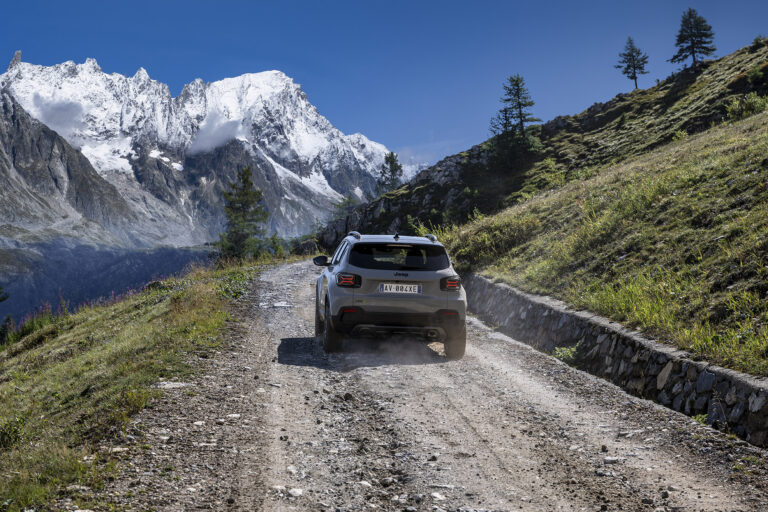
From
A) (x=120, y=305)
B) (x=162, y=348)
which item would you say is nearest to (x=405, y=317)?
(x=162, y=348)

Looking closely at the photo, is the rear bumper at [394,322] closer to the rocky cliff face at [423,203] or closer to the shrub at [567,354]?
the shrub at [567,354]

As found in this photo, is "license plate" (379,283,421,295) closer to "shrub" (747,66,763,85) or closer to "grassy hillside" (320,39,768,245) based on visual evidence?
"grassy hillside" (320,39,768,245)

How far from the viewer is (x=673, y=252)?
372 inches

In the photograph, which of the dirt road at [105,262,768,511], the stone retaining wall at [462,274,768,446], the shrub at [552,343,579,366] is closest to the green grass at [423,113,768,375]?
the stone retaining wall at [462,274,768,446]

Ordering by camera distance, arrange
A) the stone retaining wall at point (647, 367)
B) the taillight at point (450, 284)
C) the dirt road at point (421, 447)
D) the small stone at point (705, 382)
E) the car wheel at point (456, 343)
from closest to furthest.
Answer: the dirt road at point (421, 447) → the stone retaining wall at point (647, 367) → the small stone at point (705, 382) → the taillight at point (450, 284) → the car wheel at point (456, 343)

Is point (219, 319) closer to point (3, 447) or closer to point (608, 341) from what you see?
point (3, 447)

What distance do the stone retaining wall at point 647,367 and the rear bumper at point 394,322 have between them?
7.58ft

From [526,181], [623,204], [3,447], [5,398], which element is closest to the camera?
[3,447]

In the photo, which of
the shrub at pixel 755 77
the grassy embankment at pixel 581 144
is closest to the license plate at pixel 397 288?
the grassy embankment at pixel 581 144

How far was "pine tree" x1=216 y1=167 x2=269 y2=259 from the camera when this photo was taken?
67375 mm

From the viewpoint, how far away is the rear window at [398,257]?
845cm

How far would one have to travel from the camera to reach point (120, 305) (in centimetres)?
1827

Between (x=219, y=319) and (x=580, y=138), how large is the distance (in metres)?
56.8

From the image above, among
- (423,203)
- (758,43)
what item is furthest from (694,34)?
(423,203)
